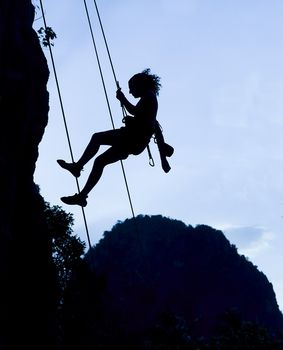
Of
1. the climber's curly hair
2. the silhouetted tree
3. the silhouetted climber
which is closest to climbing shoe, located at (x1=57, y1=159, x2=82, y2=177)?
the silhouetted climber

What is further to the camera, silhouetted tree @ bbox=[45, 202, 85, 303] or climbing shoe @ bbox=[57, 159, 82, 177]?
silhouetted tree @ bbox=[45, 202, 85, 303]

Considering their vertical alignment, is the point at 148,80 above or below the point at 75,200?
above

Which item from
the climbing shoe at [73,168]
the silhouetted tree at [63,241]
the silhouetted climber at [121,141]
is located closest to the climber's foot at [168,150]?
the silhouetted climber at [121,141]

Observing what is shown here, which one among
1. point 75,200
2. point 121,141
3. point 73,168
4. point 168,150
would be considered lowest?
point 75,200

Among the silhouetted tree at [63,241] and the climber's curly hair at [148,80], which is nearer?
the climber's curly hair at [148,80]

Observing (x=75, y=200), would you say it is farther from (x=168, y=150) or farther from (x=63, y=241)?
(x=63, y=241)

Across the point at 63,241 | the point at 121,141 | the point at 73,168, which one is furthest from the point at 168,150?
the point at 63,241

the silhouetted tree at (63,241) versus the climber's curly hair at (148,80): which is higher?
the silhouetted tree at (63,241)

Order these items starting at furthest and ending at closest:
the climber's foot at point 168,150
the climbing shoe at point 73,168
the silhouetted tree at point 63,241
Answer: the silhouetted tree at point 63,241
the climber's foot at point 168,150
the climbing shoe at point 73,168

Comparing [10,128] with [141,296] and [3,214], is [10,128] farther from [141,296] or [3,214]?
[141,296]

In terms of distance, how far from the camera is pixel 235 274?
3413 inches

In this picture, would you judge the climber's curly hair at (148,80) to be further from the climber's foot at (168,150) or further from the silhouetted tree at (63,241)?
the silhouetted tree at (63,241)

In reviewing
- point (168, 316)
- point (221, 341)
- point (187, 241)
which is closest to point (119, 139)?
point (168, 316)

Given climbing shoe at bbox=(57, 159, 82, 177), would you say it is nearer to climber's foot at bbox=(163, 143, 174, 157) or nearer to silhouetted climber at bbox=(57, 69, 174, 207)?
silhouetted climber at bbox=(57, 69, 174, 207)
